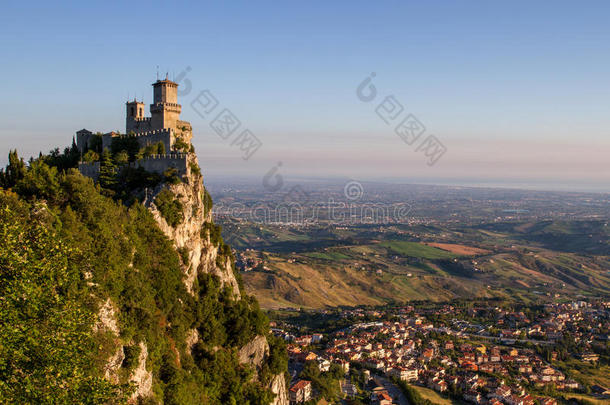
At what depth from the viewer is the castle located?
34.2 m

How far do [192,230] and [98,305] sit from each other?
1530cm

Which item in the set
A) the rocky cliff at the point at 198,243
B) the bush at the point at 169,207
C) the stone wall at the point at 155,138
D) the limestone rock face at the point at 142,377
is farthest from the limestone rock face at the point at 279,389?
the stone wall at the point at 155,138

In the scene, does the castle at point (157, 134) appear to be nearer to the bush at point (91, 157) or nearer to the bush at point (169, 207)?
the bush at point (91, 157)

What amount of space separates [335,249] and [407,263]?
2734cm

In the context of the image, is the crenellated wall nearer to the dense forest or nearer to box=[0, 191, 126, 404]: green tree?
the dense forest

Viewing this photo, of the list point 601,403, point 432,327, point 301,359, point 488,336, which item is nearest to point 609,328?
point 488,336

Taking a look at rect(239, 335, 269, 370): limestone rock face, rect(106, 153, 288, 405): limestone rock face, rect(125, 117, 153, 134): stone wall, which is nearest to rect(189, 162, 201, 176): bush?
rect(106, 153, 288, 405): limestone rock face

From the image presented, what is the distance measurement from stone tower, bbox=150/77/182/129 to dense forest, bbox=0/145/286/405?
483 cm

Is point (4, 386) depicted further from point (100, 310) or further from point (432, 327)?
point (432, 327)

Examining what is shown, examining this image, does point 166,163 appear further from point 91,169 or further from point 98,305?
point 98,305

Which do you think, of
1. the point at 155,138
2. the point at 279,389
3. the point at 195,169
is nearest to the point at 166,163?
the point at 195,169

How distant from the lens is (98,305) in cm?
1839

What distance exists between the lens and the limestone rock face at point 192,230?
31.1 m

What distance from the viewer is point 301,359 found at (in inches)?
2352
